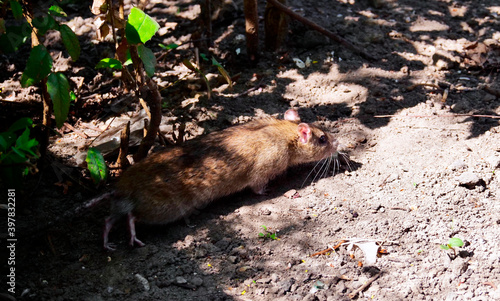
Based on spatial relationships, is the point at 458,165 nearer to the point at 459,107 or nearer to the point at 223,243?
the point at 459,107

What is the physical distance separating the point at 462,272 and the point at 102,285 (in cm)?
268

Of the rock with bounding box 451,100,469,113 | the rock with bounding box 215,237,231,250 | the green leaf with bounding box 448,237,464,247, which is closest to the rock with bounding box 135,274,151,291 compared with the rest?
the rock with bounding box 215,237,231,250

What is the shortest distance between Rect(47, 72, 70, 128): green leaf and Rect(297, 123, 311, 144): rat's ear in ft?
7.70

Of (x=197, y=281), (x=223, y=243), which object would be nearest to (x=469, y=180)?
(x=223, y=243)

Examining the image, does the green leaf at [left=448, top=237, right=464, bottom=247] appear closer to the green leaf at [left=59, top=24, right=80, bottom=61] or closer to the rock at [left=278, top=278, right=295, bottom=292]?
the rock at [left=278, top=278, right=295, bottom=292]

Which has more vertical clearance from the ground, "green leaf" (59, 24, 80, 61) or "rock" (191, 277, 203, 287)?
"green leaf" (59, 24, 80, 61)

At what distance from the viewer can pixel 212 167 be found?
4340 millimetres

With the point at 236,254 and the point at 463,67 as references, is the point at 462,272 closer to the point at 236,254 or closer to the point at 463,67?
the point at 236,254

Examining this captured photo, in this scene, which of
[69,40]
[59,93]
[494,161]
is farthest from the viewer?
[494,161]

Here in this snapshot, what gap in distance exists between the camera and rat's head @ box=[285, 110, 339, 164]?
4.84 meters

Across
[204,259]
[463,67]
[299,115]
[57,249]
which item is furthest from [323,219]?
[463,67]

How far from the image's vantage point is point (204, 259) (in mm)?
3732

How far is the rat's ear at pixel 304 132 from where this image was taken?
474 centimetres

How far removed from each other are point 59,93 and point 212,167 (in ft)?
5.16
